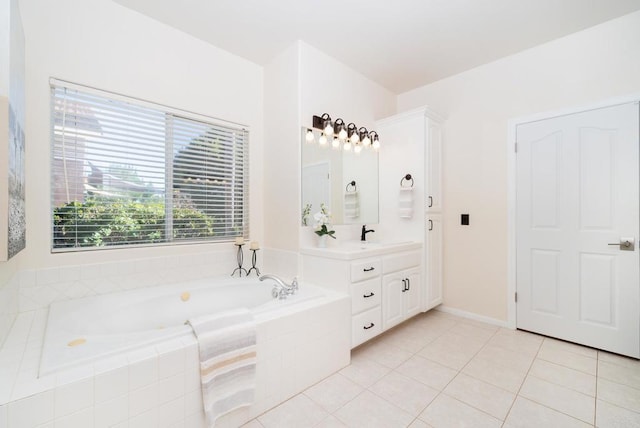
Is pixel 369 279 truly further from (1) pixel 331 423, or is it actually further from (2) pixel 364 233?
(1) pixel 331 423

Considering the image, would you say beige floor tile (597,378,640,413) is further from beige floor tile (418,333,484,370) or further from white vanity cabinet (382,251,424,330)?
white vanity cabinet (382,251,424,330)

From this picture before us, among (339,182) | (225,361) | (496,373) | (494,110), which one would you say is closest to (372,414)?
(225,361)

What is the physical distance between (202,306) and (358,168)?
6.50 ft

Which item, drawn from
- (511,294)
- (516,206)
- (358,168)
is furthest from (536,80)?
(511,294)

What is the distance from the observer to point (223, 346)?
1.35 metres

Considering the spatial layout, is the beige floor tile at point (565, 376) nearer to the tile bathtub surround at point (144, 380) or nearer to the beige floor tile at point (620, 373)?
the beige floor tile at point (620, 373)

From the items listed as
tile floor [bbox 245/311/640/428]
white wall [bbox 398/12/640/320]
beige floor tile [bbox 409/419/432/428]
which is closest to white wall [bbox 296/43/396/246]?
white wall [bbox 398/12/640/320]

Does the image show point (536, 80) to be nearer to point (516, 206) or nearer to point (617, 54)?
point (617, 54)

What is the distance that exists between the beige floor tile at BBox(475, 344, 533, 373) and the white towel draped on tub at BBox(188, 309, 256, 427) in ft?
5.81

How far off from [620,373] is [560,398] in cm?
65

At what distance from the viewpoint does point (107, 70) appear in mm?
1917

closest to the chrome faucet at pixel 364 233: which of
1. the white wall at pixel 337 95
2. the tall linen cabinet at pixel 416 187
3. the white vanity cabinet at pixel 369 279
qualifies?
the white wall at pixel 337 95

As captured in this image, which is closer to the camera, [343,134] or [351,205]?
[343,134]

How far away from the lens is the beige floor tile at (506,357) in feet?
6.51
